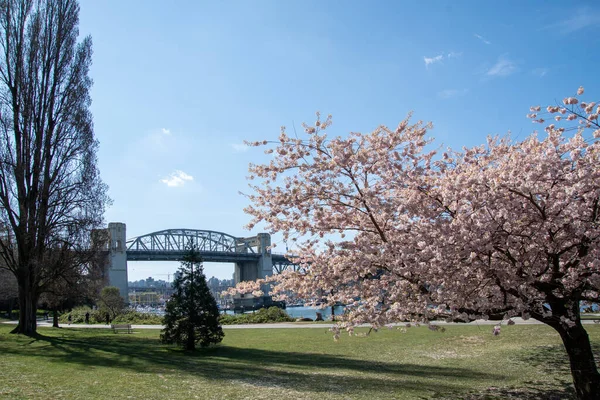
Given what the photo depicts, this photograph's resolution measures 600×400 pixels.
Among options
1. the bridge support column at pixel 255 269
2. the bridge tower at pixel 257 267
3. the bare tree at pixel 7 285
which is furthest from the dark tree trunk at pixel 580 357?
the bridge tower at pixel 257 267

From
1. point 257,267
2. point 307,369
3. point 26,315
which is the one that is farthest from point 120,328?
point 257,267

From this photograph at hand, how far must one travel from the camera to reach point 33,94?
23.2m

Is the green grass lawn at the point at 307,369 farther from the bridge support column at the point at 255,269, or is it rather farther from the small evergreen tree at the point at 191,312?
the bridge support column at the point at 255,269

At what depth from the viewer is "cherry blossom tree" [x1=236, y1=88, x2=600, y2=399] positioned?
665cm

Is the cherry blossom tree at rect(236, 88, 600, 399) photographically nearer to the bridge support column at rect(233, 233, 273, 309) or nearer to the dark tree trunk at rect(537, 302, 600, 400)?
the dark tree trunk at rect(537, 302, 600, 400)

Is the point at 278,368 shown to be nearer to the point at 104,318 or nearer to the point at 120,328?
the point at 120,328

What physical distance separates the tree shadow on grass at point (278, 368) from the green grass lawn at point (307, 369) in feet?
0.09

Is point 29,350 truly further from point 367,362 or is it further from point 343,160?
point 343,160

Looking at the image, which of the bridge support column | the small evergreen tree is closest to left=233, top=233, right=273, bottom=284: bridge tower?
the bridge support column

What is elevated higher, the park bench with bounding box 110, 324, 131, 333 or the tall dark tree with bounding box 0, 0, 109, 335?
the tall dark tree with bounding box 0, 0, 109, 335

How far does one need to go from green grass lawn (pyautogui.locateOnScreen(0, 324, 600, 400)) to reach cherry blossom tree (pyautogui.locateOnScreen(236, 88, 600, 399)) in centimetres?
277

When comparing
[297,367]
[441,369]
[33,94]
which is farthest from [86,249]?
[441,369]

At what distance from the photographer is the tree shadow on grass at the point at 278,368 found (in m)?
10.6

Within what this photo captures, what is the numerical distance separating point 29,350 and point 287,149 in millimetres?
13076
